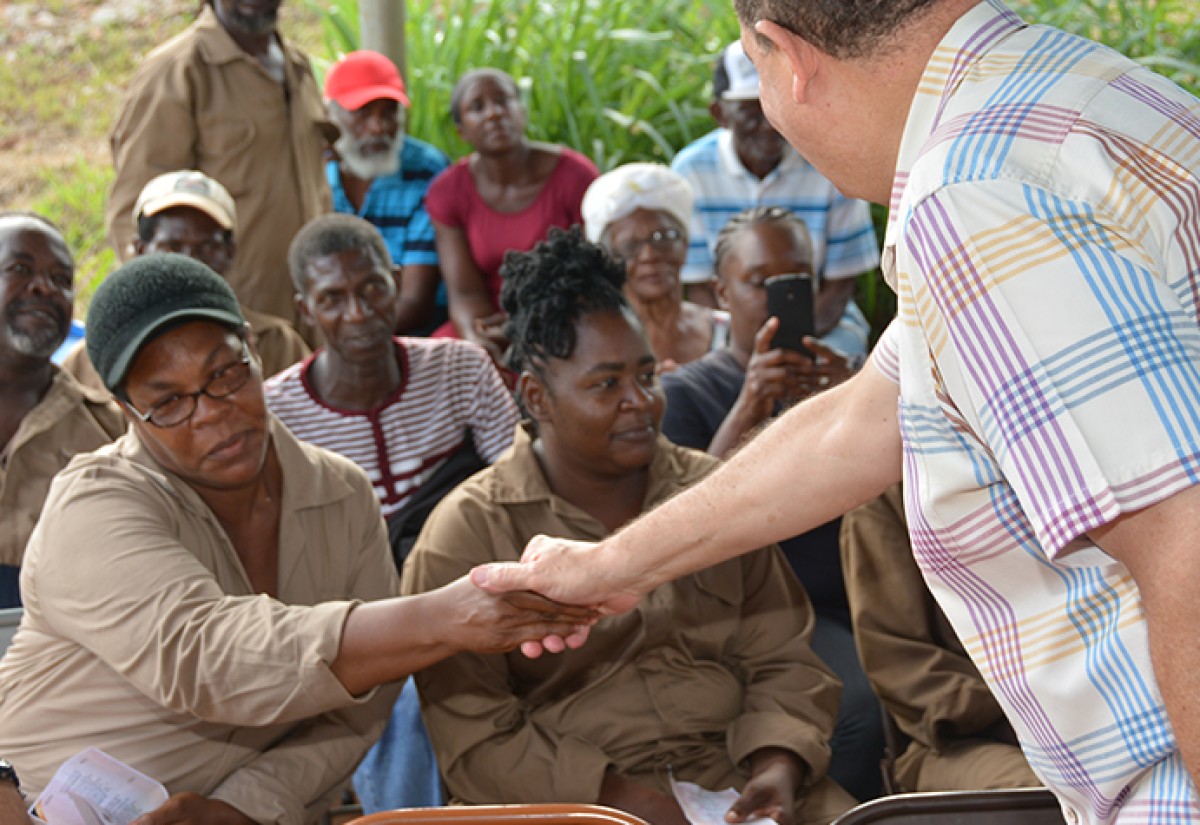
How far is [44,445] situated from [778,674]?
80.2 inches

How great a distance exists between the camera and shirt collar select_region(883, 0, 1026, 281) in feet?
3.51

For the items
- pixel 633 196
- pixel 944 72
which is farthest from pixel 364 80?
pixel 944 72

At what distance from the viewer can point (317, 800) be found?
2268 mm

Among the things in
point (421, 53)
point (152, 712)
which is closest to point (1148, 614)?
point (152, 712)

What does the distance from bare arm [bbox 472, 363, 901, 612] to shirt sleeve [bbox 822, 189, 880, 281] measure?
9.14 ft

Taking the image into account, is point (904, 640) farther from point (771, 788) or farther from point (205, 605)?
point (205, 605)

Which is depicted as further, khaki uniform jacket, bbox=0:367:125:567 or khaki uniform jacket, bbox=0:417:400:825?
khaki uniform jacket, bbox=0:367:125:567

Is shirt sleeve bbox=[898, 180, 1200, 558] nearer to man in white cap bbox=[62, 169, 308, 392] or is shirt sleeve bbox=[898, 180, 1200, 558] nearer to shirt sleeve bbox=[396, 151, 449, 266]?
man in white cap bbox=[62, 169, 308, 392]

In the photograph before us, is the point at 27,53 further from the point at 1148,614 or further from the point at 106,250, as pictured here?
the point at 1148,614

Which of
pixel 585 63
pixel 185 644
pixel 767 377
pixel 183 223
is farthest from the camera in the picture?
pixel 585 63

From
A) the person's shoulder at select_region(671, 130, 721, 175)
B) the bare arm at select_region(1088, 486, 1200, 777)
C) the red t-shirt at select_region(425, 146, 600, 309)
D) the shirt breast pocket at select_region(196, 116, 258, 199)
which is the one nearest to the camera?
the bare arm at select_region(1088, 486, 1200, 777)

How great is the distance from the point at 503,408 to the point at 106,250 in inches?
161

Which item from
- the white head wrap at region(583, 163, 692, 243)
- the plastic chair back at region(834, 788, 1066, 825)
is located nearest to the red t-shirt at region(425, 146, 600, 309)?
the white head wrap at region(583, 163, 692, 243)

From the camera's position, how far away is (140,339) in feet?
6.97
